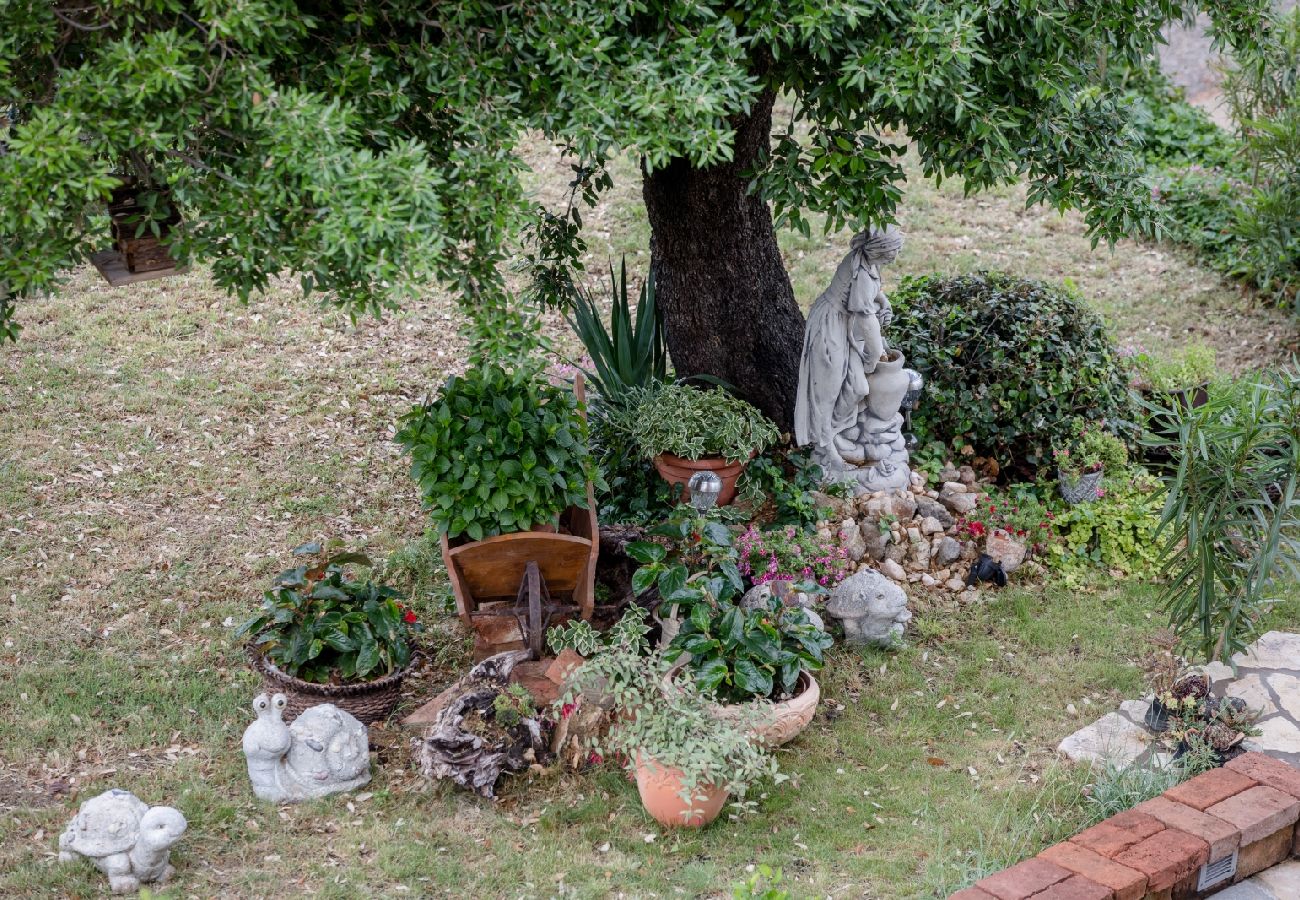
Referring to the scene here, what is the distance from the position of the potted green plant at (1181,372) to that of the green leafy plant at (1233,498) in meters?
2.25

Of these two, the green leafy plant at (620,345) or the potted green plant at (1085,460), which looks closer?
the potted green plant at (1085,460)

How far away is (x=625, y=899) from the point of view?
14.7 ft

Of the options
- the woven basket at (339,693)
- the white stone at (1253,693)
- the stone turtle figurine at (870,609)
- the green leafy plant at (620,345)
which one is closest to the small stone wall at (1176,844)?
the white stone at (1253,693)

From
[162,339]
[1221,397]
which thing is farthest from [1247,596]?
[162,339]

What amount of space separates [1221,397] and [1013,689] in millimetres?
1560

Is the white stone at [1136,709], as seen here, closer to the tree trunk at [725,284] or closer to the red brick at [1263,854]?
the red brick at [1263,854]

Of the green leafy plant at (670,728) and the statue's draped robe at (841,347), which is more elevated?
the statue's draped robe at (841,347)

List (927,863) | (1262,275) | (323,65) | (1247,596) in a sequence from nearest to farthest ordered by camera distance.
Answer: (323,65), (927,863), (1247,596), (1262,275)

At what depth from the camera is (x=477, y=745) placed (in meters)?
4.95

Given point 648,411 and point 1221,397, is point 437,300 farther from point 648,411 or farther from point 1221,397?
point 1221,397

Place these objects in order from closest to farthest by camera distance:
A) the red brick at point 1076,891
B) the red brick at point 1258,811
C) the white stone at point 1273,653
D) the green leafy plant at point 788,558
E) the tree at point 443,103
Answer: the tree at point 443,103 < the red brick at point 1076,891 < the red brick at point 1258,811 < the white stone at point 1273,653 < the green leafy plant at point 788,558

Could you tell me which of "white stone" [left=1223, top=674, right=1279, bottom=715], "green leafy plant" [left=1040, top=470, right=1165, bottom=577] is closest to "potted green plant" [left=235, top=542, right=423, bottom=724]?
"green leafy plant" [left=1040, top=470, right=1165, bottom=577]

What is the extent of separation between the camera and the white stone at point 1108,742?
17.1 ft

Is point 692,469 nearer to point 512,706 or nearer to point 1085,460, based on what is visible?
point 512,706
